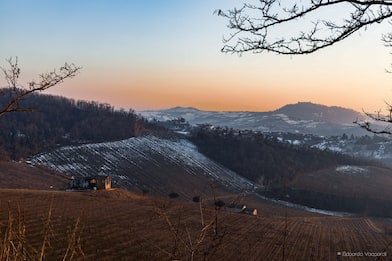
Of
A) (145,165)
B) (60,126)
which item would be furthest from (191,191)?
(60,126)

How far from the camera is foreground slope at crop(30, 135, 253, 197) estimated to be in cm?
7431

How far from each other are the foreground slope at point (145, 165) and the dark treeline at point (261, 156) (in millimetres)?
4019

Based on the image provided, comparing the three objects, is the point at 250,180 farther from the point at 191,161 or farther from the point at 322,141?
the point at 322,141

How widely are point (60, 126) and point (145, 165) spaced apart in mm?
39026

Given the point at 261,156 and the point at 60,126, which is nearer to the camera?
the point at 261,156

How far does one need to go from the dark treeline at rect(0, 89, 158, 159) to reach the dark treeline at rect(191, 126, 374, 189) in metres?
21.0

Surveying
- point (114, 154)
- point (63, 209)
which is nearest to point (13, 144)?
point (114, 154)

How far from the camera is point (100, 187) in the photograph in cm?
5631

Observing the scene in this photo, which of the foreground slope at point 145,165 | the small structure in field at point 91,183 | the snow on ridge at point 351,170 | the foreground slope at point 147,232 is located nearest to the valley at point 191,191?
the foreground slope at point 147,232

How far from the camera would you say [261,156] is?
106625mm

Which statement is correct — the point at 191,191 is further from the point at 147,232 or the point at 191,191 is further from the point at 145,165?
the point at 147,232

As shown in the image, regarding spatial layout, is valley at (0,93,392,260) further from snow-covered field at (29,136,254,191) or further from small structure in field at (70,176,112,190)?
small structure in field at (70,176,112,190)

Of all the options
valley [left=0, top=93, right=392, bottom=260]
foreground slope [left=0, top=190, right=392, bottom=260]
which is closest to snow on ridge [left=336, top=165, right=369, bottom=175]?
valley [left=0, top=93, right=392, bottom=260]

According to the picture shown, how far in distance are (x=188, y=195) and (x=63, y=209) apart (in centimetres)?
3909
